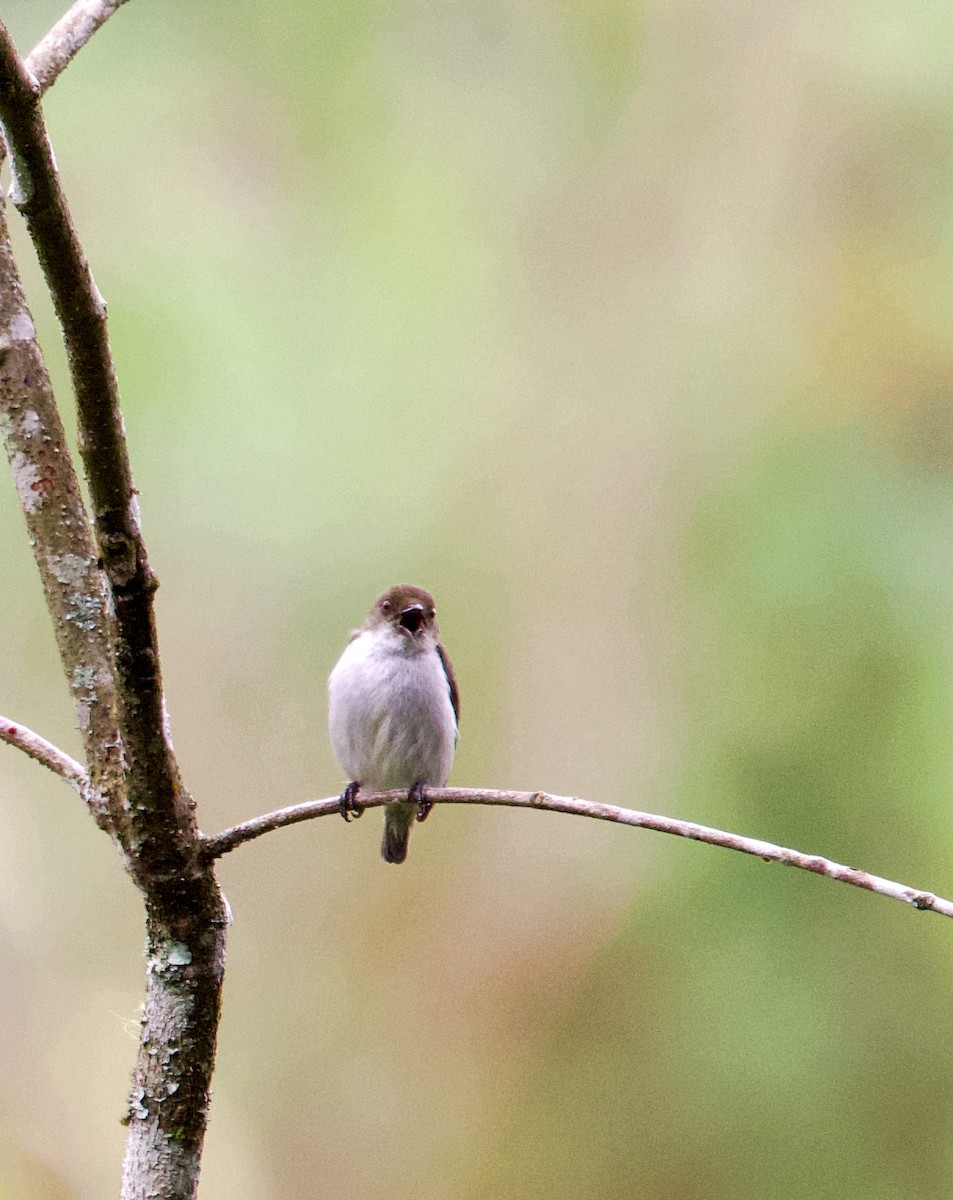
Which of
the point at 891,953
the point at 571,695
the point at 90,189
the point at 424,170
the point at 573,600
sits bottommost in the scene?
the point at 891,953

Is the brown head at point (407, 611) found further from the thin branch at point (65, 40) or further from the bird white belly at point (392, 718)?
the thin branch at point (65, 40)

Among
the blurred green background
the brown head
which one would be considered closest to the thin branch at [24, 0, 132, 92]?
the brown head

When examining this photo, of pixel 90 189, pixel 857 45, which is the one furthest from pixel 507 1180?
pixel 857 45

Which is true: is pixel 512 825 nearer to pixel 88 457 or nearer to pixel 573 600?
pixel 573 600

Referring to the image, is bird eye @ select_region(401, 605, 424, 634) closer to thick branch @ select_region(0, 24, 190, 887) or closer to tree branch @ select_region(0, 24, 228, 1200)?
tree branch @ select_region(0, 24, 228, 1200)

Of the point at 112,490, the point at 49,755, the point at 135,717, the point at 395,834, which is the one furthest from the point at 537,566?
the point at 112,490

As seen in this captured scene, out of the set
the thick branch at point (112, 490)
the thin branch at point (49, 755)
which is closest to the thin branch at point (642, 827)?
the thick branch at point (112, 490)
